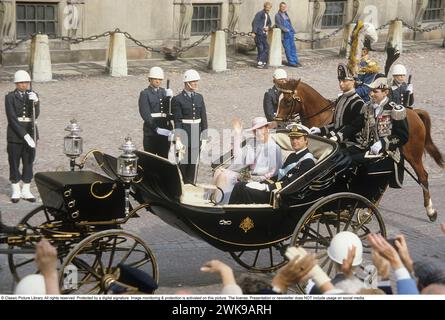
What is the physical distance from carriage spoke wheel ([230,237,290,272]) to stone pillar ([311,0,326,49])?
1459 centimetres

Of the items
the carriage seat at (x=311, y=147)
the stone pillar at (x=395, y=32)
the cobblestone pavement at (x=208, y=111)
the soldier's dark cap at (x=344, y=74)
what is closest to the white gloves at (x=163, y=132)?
the cobblestone pavement at (x=208, y=111)

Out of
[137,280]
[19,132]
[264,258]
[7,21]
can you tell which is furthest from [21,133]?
[7,21]

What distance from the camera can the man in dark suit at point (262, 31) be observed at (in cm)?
2136

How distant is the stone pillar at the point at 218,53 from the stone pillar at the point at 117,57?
1.94m

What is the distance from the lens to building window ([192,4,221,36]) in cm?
2256

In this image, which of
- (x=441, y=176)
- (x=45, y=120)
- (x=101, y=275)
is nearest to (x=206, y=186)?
(x=101, y=275)

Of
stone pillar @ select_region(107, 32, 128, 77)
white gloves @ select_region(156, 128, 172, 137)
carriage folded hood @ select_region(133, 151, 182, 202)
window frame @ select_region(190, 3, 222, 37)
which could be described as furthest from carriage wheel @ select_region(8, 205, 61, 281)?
window frame @ select_region(190, 3, 222, 37)

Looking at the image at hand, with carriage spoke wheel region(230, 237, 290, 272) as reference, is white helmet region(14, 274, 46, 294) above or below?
above

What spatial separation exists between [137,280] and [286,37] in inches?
629

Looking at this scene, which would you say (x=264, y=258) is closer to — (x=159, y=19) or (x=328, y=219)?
(x=328, y=219)

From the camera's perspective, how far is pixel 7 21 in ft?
64.0

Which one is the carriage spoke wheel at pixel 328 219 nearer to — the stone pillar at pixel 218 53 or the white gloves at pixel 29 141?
the white gloves at pixel 29 141

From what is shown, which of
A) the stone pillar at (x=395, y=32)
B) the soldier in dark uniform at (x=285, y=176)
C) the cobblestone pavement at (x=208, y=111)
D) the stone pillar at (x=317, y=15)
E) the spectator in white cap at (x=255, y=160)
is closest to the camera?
the soldier in dark uniform at (x=285, y=176)

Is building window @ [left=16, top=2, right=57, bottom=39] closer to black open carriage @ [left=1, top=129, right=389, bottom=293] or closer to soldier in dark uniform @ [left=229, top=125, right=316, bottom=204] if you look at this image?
black open carriage @ [left=1, top=129, right=389, bottom=293]
